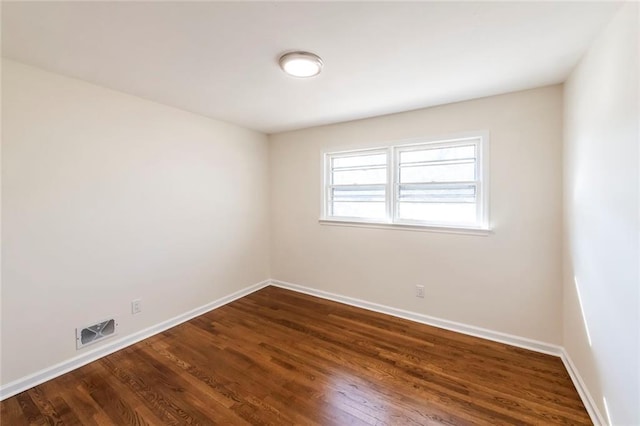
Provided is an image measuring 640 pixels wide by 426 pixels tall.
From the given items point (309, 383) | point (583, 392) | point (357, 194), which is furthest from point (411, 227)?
point (309, 383)

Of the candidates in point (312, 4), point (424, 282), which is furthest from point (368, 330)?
point (312, 4)

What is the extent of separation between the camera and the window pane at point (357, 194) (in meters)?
3.21

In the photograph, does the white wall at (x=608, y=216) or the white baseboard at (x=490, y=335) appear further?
the white baseboard at (x=490, y=335)

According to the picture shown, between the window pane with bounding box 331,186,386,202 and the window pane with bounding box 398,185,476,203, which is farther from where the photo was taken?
the window pane with bounding box 331,186,386,202

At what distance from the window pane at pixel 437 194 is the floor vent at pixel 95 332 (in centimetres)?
312

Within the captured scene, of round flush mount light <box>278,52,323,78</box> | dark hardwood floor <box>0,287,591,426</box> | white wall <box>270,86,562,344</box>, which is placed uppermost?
round flush mount light <box>278,52,323,78</box>

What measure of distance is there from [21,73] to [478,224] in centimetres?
391

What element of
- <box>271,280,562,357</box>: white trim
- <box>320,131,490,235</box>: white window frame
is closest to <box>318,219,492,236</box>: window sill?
<box>320,131,490,235</box>: white window frame

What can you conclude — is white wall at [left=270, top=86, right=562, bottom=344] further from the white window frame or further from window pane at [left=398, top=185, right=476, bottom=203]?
window pane at [left=398, top=185, right=476, bottom=203]

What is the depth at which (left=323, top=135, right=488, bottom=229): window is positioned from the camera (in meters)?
2.64

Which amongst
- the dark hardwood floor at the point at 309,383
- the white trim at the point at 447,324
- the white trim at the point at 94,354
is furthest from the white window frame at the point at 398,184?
the white trim at the point at 94,354

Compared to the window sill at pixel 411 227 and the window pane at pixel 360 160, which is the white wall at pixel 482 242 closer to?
the window sill at pixel 411 227

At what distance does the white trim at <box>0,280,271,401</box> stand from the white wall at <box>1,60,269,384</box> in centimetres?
5

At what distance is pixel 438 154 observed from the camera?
2805 millimetres
